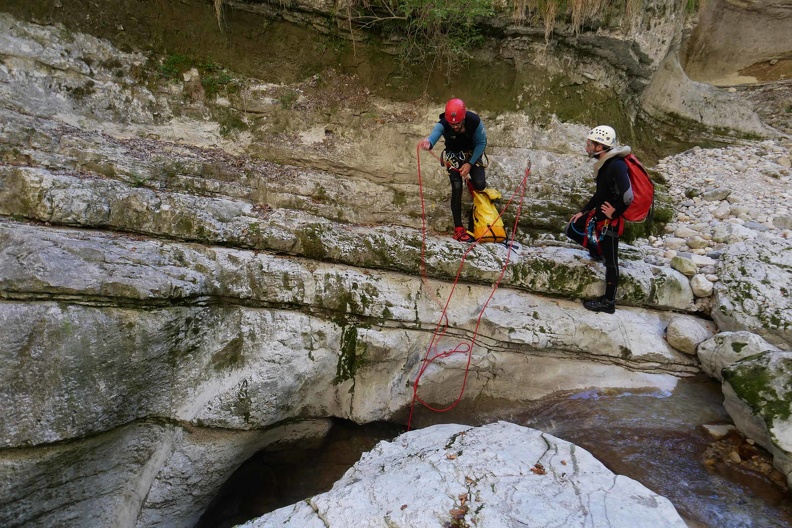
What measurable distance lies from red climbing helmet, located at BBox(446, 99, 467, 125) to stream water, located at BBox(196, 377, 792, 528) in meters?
3.77

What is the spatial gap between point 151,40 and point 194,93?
109cm

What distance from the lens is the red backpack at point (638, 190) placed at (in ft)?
17.6

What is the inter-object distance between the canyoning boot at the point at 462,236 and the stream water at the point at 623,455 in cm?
235

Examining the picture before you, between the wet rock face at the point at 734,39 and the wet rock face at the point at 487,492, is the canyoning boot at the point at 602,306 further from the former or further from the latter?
the wet rock face at the point at 734,39

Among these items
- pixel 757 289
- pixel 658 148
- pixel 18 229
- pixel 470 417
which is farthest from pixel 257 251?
pixel 658 148

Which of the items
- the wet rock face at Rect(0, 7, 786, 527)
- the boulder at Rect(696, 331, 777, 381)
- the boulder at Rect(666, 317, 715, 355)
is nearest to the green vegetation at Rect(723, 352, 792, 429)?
the boulder at Rect(696, 331, 777, 381)

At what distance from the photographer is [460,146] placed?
619 centimetres

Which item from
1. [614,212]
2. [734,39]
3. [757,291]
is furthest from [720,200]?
[734,39]

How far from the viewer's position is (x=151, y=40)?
25.0ft

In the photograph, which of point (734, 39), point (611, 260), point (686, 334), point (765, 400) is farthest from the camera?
point (734, 39)

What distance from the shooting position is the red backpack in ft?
17.6

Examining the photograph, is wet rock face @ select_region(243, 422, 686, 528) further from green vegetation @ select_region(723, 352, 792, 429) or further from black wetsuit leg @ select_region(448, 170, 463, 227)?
black wetsuit leg @ select_region(448, 170, 463, 227)

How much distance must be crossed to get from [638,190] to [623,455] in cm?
309

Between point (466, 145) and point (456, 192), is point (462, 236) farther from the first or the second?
point (466, 145)
